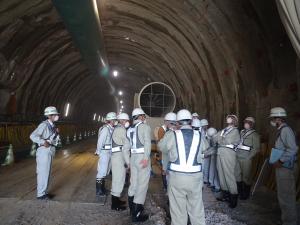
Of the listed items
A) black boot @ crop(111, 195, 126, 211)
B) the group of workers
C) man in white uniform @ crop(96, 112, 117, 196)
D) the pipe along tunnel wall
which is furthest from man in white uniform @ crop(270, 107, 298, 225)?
man in white uniform @ crop(96, 112, 117, 196)

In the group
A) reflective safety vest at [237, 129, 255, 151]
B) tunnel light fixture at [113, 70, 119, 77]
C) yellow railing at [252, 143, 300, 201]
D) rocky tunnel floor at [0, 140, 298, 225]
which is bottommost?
rocky tunnel floor at [0, 140, 298, 225]

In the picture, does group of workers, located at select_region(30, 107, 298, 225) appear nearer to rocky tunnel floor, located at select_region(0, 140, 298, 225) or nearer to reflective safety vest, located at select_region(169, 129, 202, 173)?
reflective safety vest, located at select_region(169, 129, 202, 173)

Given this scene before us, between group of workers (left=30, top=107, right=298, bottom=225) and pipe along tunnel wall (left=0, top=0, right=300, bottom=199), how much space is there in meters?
1.34

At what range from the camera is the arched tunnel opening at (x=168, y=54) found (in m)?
7.12

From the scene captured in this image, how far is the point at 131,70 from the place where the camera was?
22.2 metres

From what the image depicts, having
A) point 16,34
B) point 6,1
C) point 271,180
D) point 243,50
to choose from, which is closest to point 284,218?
point 271,180

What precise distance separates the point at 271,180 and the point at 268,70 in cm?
280

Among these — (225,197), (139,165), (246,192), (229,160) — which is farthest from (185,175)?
(246,192)

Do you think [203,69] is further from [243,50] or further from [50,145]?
[50,145]

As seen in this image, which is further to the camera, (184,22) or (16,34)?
(16,34)

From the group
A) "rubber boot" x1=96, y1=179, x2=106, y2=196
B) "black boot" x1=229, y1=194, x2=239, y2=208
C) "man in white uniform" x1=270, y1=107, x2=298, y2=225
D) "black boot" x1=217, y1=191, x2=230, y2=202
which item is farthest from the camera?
"rubber boot" x1=96, y1=179, x2=106, y2=196

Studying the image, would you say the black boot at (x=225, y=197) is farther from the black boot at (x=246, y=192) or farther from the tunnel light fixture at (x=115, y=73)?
the tunnel light fixture at (x=115, y=73)

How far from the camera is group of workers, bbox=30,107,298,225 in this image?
4.58m

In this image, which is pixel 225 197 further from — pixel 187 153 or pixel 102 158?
pixel 187 153
